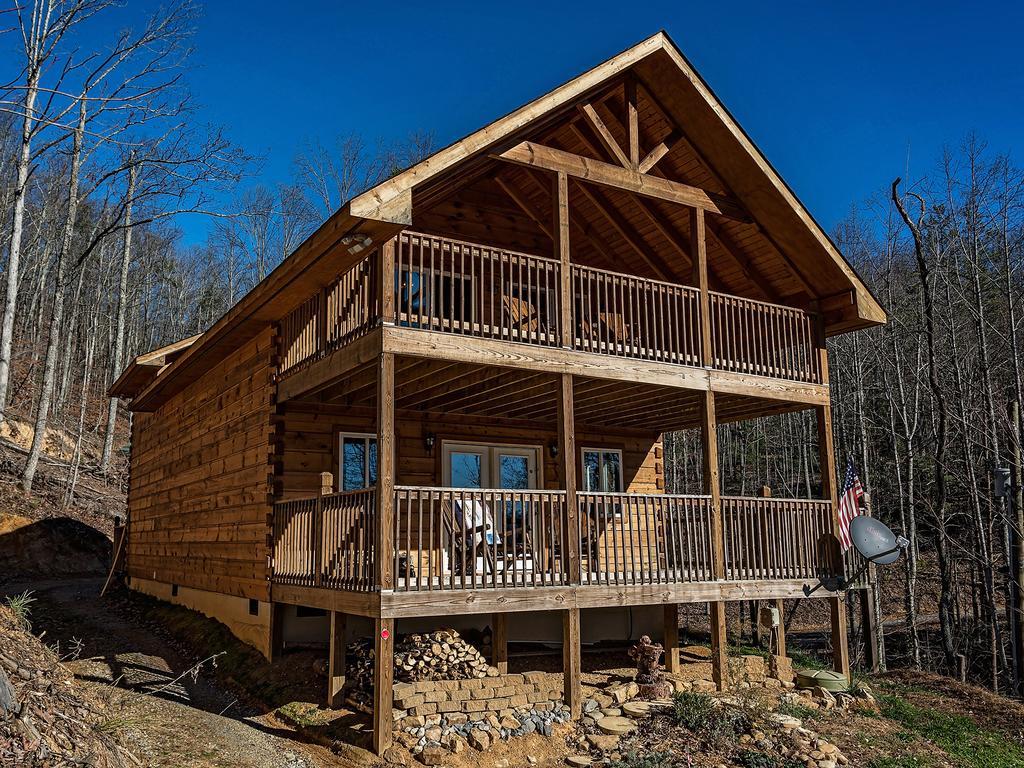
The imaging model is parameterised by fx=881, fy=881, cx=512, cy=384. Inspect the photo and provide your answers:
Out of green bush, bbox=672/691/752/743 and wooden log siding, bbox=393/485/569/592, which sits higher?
wooden log siding, bbox=393/485/569/592

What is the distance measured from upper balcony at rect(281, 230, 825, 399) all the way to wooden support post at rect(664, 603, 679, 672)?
3747 mm

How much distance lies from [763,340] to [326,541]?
24.7ft

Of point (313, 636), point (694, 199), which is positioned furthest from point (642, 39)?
point (313, 636)

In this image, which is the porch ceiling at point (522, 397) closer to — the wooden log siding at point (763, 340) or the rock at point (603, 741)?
the wooden log siding at point (763, 340)

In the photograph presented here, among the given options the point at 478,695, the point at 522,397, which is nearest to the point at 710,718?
the point at 478,695

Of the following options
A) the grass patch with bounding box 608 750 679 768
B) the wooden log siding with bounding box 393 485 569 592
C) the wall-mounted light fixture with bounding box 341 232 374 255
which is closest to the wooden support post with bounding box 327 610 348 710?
the wooden log siding with bounding box 393 485 569 592

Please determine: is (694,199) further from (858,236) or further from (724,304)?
(858,236)

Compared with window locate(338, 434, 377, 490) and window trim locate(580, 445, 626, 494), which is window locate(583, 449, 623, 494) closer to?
window trim locate(580, 445, 626, 494)

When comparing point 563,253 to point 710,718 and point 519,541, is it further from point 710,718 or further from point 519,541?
point 710,718

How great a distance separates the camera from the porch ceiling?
11680 mm

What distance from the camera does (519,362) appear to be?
11148 mm

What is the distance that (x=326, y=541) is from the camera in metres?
10.9

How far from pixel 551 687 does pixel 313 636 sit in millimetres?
4088

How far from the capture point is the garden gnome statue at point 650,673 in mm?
11195
